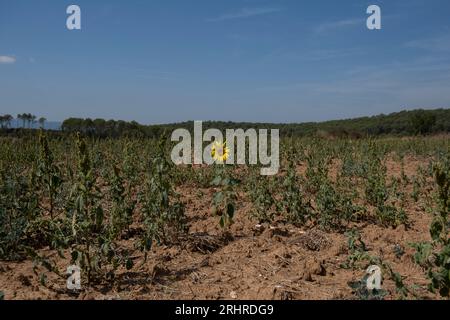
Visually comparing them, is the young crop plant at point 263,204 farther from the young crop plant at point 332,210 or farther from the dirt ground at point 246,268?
the young crop plant at point 332,210

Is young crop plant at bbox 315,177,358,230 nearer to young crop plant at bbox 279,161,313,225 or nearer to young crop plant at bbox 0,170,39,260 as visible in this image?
young crop plant at bbox 279,161,313,225

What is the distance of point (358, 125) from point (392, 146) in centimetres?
2687

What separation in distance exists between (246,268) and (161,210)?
1038 mm

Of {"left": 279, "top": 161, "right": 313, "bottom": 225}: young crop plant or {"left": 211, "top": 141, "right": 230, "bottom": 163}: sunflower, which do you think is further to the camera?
{"left": 279, "top": 161, "right": 313, "bottom": 225}: young crop plant

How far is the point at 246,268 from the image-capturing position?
364 cm

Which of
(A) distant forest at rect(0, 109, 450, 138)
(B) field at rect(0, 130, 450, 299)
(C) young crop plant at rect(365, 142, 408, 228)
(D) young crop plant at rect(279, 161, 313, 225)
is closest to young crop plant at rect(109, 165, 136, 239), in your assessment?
(B) field at rect(0, 130, 450, 299)

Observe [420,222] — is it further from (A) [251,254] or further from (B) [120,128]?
(B) [120,128]

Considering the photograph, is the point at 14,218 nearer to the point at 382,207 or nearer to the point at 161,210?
the point at 161,210

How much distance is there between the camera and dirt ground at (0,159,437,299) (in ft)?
10.4

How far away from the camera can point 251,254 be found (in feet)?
13.0

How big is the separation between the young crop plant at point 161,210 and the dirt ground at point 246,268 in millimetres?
169

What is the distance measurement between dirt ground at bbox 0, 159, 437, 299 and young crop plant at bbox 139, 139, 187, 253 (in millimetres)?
169

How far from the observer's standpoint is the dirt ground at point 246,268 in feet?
10.4
